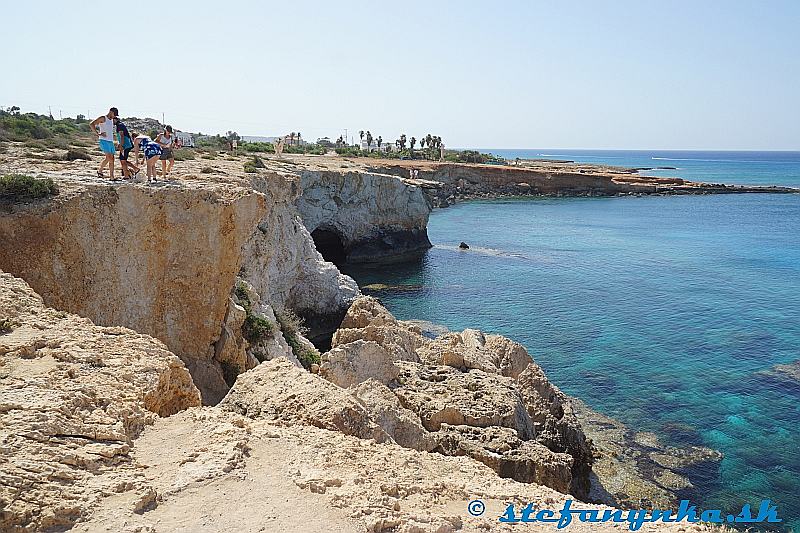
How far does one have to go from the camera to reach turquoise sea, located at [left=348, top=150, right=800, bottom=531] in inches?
637

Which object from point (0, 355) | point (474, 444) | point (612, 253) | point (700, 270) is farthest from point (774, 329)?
point (0, 355)

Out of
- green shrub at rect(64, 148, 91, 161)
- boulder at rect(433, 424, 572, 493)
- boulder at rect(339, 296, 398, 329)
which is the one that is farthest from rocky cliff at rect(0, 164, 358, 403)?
boulder at rect(433, 424, 572, 493)

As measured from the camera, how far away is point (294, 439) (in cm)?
609

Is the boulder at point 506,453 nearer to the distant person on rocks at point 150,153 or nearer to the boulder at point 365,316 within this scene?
the boulder at point 365,316

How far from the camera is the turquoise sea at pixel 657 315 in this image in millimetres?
16172

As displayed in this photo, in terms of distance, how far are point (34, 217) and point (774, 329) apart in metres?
25.2

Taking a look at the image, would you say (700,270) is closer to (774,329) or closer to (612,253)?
(612,253)

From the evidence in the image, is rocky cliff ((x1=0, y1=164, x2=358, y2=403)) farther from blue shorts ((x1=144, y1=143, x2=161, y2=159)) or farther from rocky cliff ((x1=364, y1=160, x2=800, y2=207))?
rocky cliff ((x1=364, y1=160, x2=800, y2=207))

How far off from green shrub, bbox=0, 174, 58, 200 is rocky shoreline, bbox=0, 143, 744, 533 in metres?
0.16

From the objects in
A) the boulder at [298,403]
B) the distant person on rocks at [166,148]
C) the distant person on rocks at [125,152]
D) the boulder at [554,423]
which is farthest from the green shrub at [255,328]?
the boulder at [298,403]

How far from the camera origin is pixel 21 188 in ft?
33.0

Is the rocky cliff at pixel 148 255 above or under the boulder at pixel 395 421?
above

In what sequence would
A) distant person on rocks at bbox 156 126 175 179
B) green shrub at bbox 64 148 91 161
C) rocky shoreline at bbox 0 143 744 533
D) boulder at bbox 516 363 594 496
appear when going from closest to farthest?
rocky shoreline at bbox 0 143 744 533 < distant person on rocks at bbox 156 126 175 179 < boulder at bbox 516 363 594 496 < green shrub at bbox 64 148 91 161
